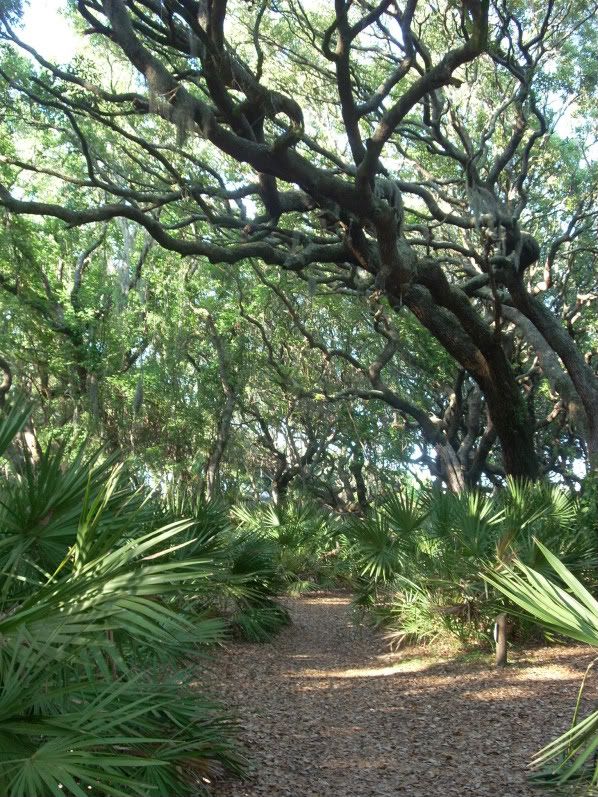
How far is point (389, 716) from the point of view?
674 centimetres

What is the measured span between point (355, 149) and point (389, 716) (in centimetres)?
611

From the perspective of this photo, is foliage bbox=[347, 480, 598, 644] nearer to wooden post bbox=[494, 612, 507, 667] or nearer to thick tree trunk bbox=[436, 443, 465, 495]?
wooden post bbox=[494, 612, 507, 667]

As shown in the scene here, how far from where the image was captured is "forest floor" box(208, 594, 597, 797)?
16.7 ft

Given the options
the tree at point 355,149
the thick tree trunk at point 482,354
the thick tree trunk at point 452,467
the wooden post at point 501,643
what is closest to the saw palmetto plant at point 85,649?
the wooden post at point 501,643

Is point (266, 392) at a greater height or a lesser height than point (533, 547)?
greater

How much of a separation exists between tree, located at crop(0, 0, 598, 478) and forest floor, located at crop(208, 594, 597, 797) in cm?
470

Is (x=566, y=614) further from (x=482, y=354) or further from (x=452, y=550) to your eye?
(x=482, y=354)

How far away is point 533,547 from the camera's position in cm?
811

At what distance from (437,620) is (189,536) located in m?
2.84

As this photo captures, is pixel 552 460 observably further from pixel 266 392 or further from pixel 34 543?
pixel 34 543

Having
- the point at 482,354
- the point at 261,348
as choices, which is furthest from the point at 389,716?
the point at 261,348

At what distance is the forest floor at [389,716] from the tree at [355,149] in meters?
4.70

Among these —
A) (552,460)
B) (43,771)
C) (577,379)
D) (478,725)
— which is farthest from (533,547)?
(552,460)

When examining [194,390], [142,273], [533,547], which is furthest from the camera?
[194,390]
